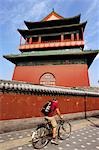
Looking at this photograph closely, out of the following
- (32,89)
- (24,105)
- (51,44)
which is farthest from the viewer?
(51,44)

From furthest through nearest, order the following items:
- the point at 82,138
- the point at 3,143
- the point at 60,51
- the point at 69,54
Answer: the point at 60,51
the point at 69,54
the point at 82,138
the point at 3,143

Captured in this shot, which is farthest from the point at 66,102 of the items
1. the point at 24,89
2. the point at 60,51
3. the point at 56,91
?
the point at 60,51

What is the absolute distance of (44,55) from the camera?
22531mm

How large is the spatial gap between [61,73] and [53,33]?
269 inches

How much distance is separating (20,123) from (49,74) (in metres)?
12.8

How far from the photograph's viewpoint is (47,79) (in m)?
22.9

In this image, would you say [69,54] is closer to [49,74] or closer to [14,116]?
[49,74]

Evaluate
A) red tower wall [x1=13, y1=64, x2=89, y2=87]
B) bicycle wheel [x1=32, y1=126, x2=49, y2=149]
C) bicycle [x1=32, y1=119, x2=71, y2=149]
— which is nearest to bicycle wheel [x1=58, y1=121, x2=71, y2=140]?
bicycle [x1=32, y1=119, x2=71, y2=149]

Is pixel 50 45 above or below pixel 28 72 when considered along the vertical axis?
above

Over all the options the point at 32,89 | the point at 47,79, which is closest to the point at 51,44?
the point at 47,79

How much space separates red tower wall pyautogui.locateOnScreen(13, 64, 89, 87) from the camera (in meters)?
21.7

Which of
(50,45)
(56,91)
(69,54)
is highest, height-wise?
(50,45)

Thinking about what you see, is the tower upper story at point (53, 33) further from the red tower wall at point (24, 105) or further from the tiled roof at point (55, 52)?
the red tower wall at point (24, 105)

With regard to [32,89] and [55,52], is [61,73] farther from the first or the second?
[32,89]
